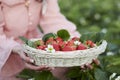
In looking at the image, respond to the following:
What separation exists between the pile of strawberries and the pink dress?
0.96 ft

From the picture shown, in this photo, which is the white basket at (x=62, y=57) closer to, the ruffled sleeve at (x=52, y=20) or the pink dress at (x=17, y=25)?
the pink dress at (x=17, y=25)

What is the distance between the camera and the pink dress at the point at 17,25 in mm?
3730

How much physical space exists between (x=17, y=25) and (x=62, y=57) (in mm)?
612

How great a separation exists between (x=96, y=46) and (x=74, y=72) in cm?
33

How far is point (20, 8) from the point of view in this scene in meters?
3.82

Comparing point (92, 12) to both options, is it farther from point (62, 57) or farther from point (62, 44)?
point (62, 57)

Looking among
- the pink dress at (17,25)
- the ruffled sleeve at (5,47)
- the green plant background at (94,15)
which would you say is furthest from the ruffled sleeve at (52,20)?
the green plant background at (94,15)

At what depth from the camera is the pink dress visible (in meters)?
3.73

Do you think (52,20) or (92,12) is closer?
(52,20)

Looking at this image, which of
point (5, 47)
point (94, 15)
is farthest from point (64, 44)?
point (94, 15)

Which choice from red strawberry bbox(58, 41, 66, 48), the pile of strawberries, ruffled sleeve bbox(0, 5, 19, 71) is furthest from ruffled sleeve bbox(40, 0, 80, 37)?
red strawberry bbox(58, 41, 66, 48)

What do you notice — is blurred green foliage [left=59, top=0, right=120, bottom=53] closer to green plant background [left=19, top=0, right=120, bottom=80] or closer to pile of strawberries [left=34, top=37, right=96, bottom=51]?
green plant background [left=19, top=0, right=120, bottom=80]

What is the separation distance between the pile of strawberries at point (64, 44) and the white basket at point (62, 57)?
0.18 ft

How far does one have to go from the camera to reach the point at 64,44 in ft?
11.2
